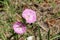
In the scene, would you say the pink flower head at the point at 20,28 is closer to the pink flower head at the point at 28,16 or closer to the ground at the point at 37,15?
the pink flower head at the point at 28,16

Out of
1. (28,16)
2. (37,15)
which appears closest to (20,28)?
(28,16)

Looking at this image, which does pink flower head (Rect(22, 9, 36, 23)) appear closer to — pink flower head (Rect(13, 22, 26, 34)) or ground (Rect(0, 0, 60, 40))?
pink flower head (Rect(13, 22, 26, 34))

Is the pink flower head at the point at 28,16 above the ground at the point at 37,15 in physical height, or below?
above

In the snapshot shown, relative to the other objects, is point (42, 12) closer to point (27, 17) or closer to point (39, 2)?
point (39, 2)

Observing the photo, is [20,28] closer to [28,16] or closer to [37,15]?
[28,16]

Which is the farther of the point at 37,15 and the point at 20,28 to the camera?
the point at 37,15

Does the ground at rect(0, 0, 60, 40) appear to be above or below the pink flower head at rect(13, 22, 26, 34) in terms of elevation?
below

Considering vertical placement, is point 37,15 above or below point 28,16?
below

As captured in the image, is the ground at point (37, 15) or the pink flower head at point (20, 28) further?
the ground at point (37, 15)

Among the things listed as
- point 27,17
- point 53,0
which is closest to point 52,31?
point 53,0

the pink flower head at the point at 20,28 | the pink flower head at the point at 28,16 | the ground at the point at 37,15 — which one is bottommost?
the ground at the point at 37,15

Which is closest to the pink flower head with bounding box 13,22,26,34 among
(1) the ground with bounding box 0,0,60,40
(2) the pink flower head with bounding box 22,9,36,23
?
(2) the pink flower head with bounding box 22,9,36,23

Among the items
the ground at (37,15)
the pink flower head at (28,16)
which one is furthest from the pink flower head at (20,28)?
the ground at (37,15)
